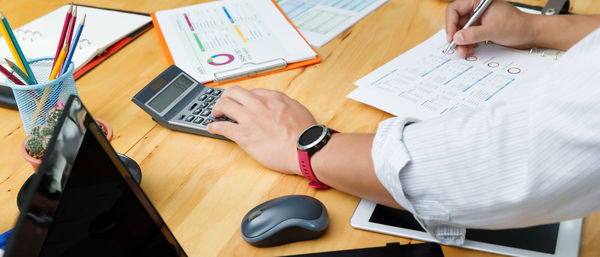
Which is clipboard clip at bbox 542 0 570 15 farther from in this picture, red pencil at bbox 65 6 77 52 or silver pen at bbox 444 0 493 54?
red pencil at bbox 65 6 77 52

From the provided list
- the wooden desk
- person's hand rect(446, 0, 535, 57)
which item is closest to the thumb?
person's hand rect(446, 0, 535, 57)

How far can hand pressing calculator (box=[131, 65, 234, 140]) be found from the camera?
0.83 metres

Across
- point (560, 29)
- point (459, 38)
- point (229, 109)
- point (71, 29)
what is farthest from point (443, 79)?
point (71, 29)

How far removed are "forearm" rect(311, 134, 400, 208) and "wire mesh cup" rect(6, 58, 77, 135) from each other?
1.26 ft

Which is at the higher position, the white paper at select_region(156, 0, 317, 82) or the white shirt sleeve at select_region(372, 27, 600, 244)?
the white shirt sleeve at select_region(372, 27, 600, 244)

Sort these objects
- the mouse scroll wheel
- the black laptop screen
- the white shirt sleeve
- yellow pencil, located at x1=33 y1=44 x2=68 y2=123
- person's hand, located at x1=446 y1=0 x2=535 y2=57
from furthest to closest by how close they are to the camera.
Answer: person's hand, located at x1=446 y1=0 x2=535 y2=57
yellow pencil, located at x1=33 y1=44 x2=68 y2=123
the mouse scroll wheel
the white shirt sleeve
the black laptop screen

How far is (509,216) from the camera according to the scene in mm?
561

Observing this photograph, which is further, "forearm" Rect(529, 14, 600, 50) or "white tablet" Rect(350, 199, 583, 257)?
"forearm" Rect(529, 14, 600, 50)

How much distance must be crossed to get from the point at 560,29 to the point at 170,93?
726 millimetres

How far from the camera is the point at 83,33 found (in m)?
1.15

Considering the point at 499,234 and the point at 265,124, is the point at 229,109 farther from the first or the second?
the point at 499,234

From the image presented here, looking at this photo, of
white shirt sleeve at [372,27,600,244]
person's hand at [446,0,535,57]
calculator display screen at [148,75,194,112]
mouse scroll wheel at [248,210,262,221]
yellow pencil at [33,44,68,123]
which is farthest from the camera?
person's hand at [446,0,535,57]

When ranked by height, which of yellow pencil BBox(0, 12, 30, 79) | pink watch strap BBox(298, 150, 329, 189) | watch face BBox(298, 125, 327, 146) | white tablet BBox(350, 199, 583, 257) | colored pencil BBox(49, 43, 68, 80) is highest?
yellow pencil BBox(0, 12, 30, 79)

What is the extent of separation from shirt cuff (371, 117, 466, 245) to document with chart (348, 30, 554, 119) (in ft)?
0.60
